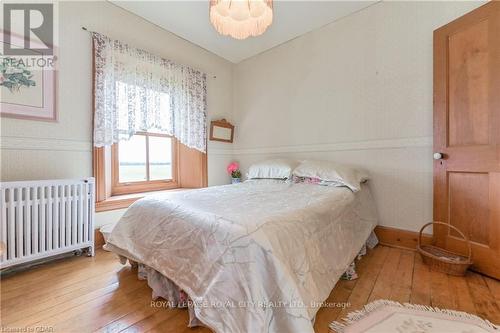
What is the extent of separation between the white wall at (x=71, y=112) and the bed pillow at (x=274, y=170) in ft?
5.20

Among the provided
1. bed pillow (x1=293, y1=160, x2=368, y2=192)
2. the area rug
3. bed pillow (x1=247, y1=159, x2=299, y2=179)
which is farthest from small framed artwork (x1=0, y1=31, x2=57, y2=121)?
the area rug

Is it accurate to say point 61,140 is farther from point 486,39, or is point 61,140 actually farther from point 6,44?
point 486,39

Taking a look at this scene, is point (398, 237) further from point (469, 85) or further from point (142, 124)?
point (142, 124)

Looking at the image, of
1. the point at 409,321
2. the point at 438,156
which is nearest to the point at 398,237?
the point at 438,156

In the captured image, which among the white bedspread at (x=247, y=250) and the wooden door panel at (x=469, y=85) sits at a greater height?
the wooden door panel at (x=469, y=85)

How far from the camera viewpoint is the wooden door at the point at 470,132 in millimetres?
1558

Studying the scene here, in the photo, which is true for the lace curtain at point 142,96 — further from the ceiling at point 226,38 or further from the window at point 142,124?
the ceiling at point 226,38

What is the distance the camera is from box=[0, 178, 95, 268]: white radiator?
1.55m

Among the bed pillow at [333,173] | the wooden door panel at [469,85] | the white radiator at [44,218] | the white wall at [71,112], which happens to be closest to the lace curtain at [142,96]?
the white wall at [71,112]

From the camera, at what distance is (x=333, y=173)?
207 cm

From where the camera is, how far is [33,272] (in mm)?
1680

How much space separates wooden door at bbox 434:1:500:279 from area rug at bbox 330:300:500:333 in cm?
69

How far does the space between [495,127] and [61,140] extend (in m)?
3.39

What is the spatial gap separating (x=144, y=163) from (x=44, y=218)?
1246 mm
